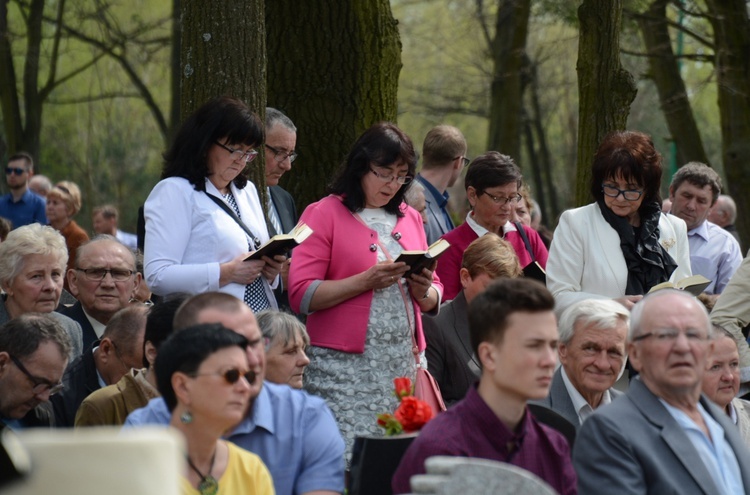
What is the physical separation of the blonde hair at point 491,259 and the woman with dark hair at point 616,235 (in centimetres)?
30

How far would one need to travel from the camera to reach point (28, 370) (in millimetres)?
5527

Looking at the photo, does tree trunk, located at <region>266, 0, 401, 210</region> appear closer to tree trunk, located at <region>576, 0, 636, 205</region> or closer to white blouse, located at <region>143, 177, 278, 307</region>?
tree trunk, located at <region>576, 0, 636, 205</region>

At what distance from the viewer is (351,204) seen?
6270mm

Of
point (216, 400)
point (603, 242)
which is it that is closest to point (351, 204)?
point (603, 242)

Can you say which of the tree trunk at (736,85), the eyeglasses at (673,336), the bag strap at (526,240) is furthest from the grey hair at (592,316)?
the tree trunk at (736,85)

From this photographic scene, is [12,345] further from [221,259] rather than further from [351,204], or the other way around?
[351,204]

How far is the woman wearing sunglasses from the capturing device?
4.00 metres

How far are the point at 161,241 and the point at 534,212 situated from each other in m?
7.31

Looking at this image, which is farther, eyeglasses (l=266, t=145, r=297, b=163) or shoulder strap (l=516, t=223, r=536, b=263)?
shoulder strap (l=516, t=223, r=536, b=263)

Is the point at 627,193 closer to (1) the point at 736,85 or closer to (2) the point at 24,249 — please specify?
(2) the point at 24,249

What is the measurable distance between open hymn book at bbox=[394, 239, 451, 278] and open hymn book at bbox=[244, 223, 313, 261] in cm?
48

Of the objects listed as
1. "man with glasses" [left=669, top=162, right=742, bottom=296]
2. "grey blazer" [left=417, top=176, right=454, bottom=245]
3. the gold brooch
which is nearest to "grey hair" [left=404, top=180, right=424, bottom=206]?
"grey blazer" [left=417, top=176, right=454, bottom=245]

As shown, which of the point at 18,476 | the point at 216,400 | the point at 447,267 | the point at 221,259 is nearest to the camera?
the point at 18,476

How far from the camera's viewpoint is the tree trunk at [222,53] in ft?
Answer: 22.2
